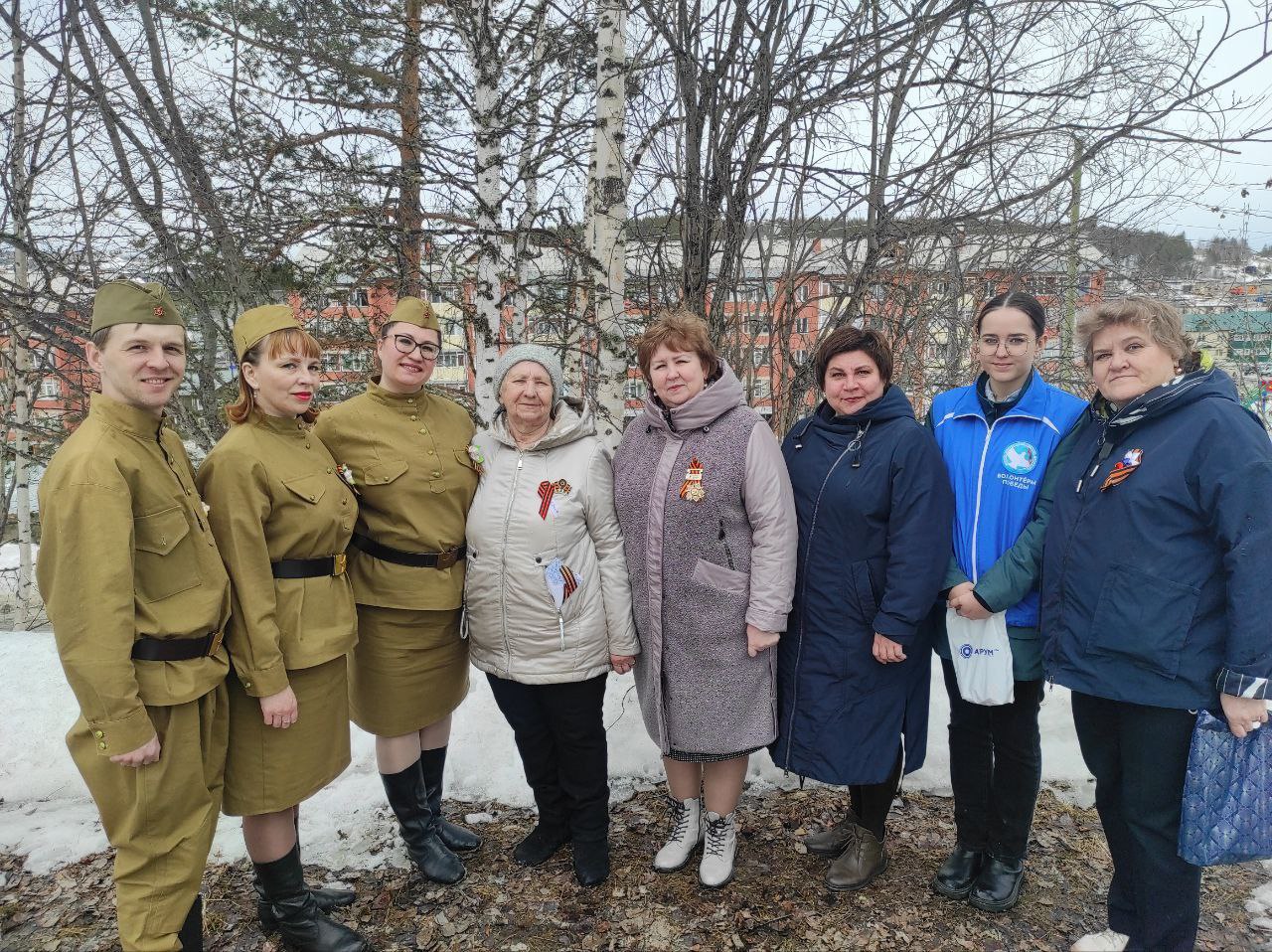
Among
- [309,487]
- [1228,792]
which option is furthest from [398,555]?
[1228,792]

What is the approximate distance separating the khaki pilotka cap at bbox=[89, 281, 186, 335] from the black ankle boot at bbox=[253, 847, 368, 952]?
5.96 feet

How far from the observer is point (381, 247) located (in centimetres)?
562

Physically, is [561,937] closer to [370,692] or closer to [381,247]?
[370,692]

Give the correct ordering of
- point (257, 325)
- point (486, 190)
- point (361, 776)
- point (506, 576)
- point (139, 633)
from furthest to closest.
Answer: point (486, 190) → point (361, 776) → point (506, 576) → point (257, 325) → point (139, 633)

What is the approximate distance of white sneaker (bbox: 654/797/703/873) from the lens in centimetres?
288

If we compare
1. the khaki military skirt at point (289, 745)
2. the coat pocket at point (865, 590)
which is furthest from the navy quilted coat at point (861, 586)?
the khaki military skirt at point (289, 745)

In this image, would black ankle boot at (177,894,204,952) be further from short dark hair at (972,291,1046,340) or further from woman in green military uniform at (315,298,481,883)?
short dark hair at (972,291,1046,340)

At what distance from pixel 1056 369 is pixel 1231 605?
739 cm

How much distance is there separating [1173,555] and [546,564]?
196cm

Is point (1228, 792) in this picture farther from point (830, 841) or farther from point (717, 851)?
point (717, 851)

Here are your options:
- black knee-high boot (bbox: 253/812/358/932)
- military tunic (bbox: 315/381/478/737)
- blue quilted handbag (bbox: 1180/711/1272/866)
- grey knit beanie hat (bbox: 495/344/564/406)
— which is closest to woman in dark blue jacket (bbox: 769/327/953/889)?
blue quilted handbag (bbox: 1180/711/1272/866)

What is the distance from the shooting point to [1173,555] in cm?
195

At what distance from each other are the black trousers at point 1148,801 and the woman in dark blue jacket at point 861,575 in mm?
587

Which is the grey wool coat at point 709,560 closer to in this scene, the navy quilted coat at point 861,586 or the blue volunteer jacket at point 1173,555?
the navy quilted coat at point 861,586
